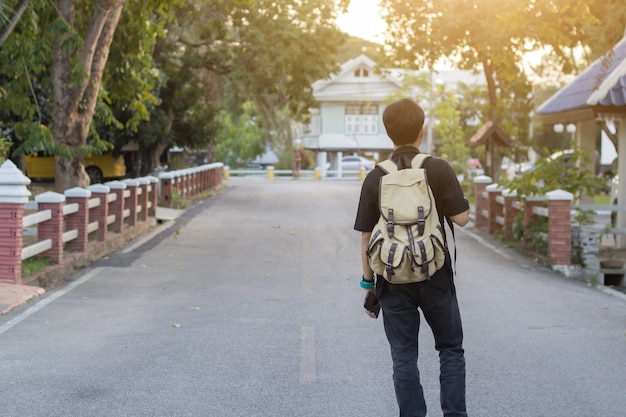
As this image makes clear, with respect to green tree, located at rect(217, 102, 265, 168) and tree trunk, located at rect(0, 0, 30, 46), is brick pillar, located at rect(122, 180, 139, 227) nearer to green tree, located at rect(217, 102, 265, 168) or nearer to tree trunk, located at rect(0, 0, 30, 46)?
tree trunk, located at rect(0, 0, 30, 46)

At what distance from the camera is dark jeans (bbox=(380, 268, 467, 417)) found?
5.51 metres

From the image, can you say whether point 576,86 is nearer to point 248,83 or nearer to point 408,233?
point 248,83

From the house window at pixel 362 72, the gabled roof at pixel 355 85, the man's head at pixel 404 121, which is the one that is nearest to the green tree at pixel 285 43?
the man's head at pixel 404 121

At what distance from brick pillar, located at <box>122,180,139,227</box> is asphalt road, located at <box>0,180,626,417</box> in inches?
152

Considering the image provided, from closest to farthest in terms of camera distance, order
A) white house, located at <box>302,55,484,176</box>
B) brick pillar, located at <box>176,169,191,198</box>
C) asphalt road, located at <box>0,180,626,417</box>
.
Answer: asphalt road, located at <box>0,180,626,417</box>, brick pillar, located at <box>176,169,191,198</box>, white house, located at <box>302,55,484,176</box>

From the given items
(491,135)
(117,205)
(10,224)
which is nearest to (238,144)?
(491,135)

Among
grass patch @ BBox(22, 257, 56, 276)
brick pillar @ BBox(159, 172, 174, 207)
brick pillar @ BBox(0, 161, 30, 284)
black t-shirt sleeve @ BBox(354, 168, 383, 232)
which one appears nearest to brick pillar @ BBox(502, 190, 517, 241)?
grass patch @ BBox(22, 257, 56, 276)

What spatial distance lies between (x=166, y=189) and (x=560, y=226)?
50.7ft

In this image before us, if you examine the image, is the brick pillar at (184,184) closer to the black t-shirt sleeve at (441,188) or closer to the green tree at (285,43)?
the green tree at (285,43)

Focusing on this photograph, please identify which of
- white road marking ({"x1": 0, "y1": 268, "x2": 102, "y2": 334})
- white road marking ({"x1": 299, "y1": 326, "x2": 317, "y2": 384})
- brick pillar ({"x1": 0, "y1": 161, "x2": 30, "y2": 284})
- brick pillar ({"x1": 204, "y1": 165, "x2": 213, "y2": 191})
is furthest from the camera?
brick pillar ({"x1": 204, "y1": 165, "x2": 213, "y2": 191})

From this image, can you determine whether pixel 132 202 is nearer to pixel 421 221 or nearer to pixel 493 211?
pixel 493 211

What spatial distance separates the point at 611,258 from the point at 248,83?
19.1 m

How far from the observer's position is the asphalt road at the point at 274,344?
6.81m

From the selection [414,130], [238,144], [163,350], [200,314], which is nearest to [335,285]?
[200,314]
